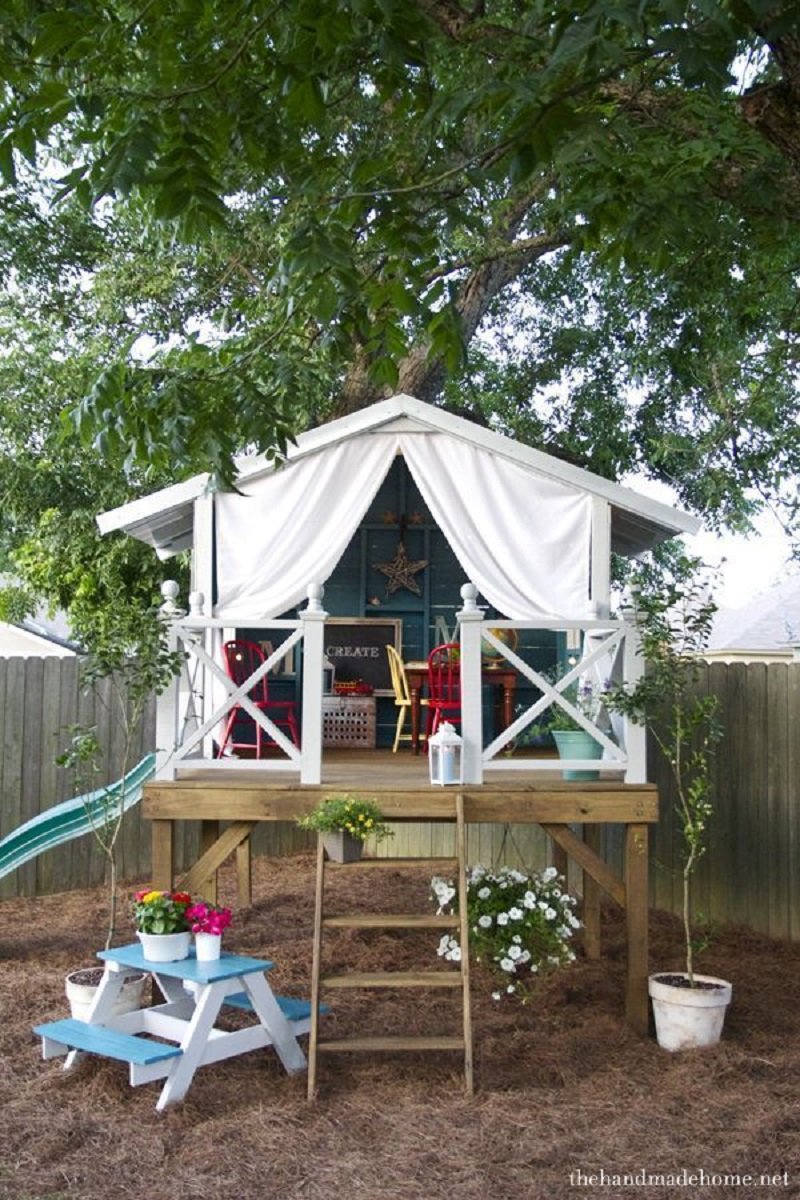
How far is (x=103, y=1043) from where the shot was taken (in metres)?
4.75

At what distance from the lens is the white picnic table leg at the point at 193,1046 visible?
15.4ft

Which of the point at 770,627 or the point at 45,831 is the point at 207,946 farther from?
the point at 770,627

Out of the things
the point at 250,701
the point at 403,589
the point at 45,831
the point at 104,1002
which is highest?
the point at 403,589

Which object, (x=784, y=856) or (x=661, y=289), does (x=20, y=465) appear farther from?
(x=784, y=856)

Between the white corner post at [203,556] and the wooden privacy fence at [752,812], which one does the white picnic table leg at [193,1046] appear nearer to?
the white corner post at [203,556]

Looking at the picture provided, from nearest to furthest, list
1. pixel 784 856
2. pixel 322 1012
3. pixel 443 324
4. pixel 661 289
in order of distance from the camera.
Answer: pixel 443 324 < pixel 322 1012 < pixel 784 856 < pixel 661 289

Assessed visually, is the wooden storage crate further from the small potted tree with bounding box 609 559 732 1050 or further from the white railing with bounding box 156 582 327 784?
the small potted tree with bounding box 609 559 732 1050

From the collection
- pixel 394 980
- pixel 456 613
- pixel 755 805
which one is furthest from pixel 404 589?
pixel 394 980

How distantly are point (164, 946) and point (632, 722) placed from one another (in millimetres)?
2591

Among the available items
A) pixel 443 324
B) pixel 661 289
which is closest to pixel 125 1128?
pixel 443 324

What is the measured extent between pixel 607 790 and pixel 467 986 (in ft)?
4.85

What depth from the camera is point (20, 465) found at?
1220cm

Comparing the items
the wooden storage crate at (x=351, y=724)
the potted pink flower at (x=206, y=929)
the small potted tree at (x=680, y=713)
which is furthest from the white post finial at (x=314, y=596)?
the wooden storage crate at (x=351, y=724)

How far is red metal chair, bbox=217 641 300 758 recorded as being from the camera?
289 inches
